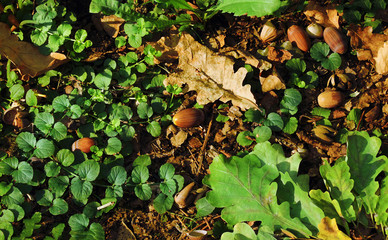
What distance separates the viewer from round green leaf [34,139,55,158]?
2490 millimetres

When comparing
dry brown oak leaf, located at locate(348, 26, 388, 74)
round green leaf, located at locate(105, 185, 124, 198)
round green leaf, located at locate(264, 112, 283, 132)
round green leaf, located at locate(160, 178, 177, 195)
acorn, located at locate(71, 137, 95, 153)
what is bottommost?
round green leaf, located at locate(105, 185, 124, 198)

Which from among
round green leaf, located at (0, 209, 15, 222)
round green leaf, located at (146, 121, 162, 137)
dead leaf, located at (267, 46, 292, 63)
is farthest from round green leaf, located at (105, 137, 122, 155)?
dead leaf, located at (267, 46, 292, 63)

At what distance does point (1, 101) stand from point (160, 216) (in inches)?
54.2

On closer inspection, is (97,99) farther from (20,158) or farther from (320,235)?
(320,235)

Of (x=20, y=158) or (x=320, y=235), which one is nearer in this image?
(x=320, y=235)

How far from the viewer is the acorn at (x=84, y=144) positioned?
256 centimetres

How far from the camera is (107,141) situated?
8.62 ft

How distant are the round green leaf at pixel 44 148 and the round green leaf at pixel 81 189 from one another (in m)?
0.25

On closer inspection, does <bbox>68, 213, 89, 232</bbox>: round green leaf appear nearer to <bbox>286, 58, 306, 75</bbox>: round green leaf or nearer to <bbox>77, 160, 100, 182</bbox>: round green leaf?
<bbox>77, 160, 100, 182</bbox>: round green leaf

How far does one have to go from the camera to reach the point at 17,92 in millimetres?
2648

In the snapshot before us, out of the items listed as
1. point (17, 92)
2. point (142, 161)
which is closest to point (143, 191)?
point (142, 161)

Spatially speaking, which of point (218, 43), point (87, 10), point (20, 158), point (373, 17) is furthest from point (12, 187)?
point (373, 17)

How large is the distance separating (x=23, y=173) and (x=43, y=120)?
369 millimetres

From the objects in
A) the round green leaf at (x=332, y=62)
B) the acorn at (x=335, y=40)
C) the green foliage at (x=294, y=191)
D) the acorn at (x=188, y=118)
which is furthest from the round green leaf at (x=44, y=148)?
the acorn at (x=335, y=40)
